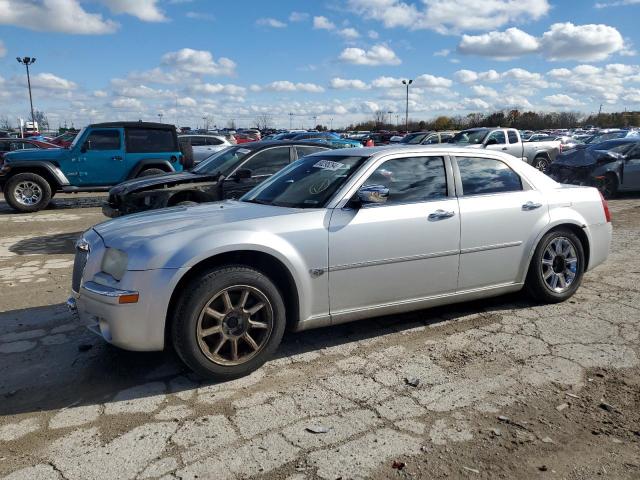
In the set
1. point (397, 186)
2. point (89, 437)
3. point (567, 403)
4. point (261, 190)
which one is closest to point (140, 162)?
point (261, 190)

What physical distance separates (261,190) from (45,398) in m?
2.32

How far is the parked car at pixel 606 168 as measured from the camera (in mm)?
12922

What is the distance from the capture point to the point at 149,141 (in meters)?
12.2

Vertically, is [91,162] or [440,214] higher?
[91,162]

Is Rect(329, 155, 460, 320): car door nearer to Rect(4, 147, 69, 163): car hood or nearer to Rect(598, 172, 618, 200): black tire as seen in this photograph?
Rect(4, 147, 69, 163): car hood

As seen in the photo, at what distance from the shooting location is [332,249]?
3.77 meters

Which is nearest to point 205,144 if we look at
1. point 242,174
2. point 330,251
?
point 242,174

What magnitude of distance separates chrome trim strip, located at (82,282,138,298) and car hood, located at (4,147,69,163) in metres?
9.47

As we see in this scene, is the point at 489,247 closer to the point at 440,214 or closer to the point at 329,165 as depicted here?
the point at 440,214

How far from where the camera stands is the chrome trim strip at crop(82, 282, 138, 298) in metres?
3.27

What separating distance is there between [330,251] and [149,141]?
967 centimetres

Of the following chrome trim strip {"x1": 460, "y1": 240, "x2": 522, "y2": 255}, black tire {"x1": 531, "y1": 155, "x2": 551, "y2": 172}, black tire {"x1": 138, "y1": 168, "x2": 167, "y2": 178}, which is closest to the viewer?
chrome trim strip {"x1": 460, "y1": 240, "x2": 522, "y2": 255}

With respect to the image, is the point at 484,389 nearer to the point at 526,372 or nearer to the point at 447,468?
the point at 526,372

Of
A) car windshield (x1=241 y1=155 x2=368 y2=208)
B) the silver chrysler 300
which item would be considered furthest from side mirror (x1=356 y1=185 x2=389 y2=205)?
car windshield (x1=241 y1=155 x2=368 y2=208)
